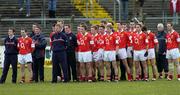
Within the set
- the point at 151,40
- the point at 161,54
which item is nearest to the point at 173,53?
the point at 151,40

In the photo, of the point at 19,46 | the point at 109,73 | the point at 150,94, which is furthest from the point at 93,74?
the point at 150,94

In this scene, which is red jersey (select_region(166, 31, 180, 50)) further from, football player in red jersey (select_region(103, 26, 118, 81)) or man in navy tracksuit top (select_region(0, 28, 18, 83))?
man in navy tracksuit top (select_region(0, 28, 18, 83))

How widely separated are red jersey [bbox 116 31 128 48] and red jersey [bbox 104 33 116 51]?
0.16m

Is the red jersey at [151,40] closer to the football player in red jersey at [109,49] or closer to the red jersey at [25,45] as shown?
the football player in red jersey at [109,49]

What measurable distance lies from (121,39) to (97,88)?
3.81 metres

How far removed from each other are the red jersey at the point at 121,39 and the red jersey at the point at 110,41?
0.51 feet

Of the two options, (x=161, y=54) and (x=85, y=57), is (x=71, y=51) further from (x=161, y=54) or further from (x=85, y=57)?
(x=161, y=54)

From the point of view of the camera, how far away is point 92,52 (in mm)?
26328

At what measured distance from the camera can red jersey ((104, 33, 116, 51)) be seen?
25.6 metres

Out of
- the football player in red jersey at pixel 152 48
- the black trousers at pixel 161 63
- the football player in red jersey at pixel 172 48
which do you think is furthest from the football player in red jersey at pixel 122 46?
the black trousers at pixel 161 63

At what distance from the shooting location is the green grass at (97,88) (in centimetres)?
2098

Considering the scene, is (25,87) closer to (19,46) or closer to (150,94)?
(19,46)

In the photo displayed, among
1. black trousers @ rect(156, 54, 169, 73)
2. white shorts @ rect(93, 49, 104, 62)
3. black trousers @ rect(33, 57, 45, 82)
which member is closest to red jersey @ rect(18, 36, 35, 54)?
black trousers @ rect(33, 57, 45, 82)

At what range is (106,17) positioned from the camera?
136 feet
